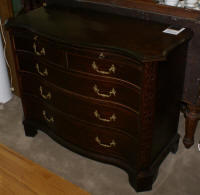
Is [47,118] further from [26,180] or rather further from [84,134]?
[26,180]

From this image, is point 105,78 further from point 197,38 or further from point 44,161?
point 44,161

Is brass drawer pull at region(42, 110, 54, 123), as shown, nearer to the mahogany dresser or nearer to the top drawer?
the mahogany dresser

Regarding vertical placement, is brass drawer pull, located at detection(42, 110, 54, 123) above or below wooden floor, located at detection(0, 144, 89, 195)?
above

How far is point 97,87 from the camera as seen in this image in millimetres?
2234

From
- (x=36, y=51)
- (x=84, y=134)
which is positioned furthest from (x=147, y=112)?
(x=36, y=51)

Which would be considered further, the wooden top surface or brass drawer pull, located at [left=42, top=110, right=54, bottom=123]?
brass drawer pull, located at [left=42, top=110, right=54, bottom=123]

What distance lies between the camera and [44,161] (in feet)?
9.03

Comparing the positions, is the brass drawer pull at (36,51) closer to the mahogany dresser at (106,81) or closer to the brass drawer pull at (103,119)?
the mahogany dresser at (106,81)

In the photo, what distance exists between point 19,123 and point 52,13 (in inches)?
44.2

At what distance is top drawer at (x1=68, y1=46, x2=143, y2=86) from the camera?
2029 millimetres

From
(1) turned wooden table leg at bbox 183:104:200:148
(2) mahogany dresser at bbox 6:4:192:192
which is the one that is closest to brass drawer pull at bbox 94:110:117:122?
(2) mahogany dresser at bbox 6:4:192:192

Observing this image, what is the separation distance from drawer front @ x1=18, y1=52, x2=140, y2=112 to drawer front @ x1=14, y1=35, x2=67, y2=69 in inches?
2.7

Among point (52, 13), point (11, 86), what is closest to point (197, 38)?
point (52, 13)

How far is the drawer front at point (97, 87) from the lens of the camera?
2.14 meters
